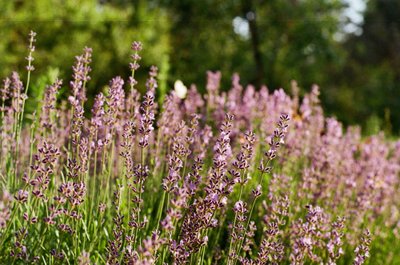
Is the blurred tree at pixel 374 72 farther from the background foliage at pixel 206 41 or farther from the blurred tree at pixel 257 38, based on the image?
the blurred tree at pixel 257 38

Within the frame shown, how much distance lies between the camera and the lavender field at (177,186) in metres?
1.90

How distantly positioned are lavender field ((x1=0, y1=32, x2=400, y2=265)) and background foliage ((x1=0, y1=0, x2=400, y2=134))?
16.8 ft

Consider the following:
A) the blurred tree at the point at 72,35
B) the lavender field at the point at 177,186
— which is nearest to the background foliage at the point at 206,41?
the blurred tree at the point at 72,35

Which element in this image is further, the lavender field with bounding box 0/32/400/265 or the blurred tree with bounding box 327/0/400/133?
the blurred tree with bounding box 327/0/400/133

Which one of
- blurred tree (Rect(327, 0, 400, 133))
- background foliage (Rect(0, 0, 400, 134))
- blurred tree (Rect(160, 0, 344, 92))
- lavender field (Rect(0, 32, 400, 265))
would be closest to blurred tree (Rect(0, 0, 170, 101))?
background foliage (Rect(0, 0, 400, 134))

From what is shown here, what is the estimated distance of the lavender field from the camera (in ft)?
6.22

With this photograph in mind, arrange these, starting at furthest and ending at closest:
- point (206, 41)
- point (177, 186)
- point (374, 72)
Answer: point (374, 72), point (206, 41), point (177, 186)

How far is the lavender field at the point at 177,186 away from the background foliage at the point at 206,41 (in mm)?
5110

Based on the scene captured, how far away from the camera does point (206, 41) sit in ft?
44.5

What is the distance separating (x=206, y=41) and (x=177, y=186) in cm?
1195

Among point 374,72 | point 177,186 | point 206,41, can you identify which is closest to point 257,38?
point 206,41

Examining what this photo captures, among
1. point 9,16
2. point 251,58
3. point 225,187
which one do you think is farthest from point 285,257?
point 251,58

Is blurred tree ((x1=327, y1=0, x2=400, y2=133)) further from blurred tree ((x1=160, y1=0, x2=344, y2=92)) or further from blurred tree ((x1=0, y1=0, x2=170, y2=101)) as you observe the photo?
blurred tree ((x1=0, y1=0, x2=170, y2=101))

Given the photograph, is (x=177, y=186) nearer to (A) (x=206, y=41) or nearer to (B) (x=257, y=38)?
(B) (x=257, y=38)
